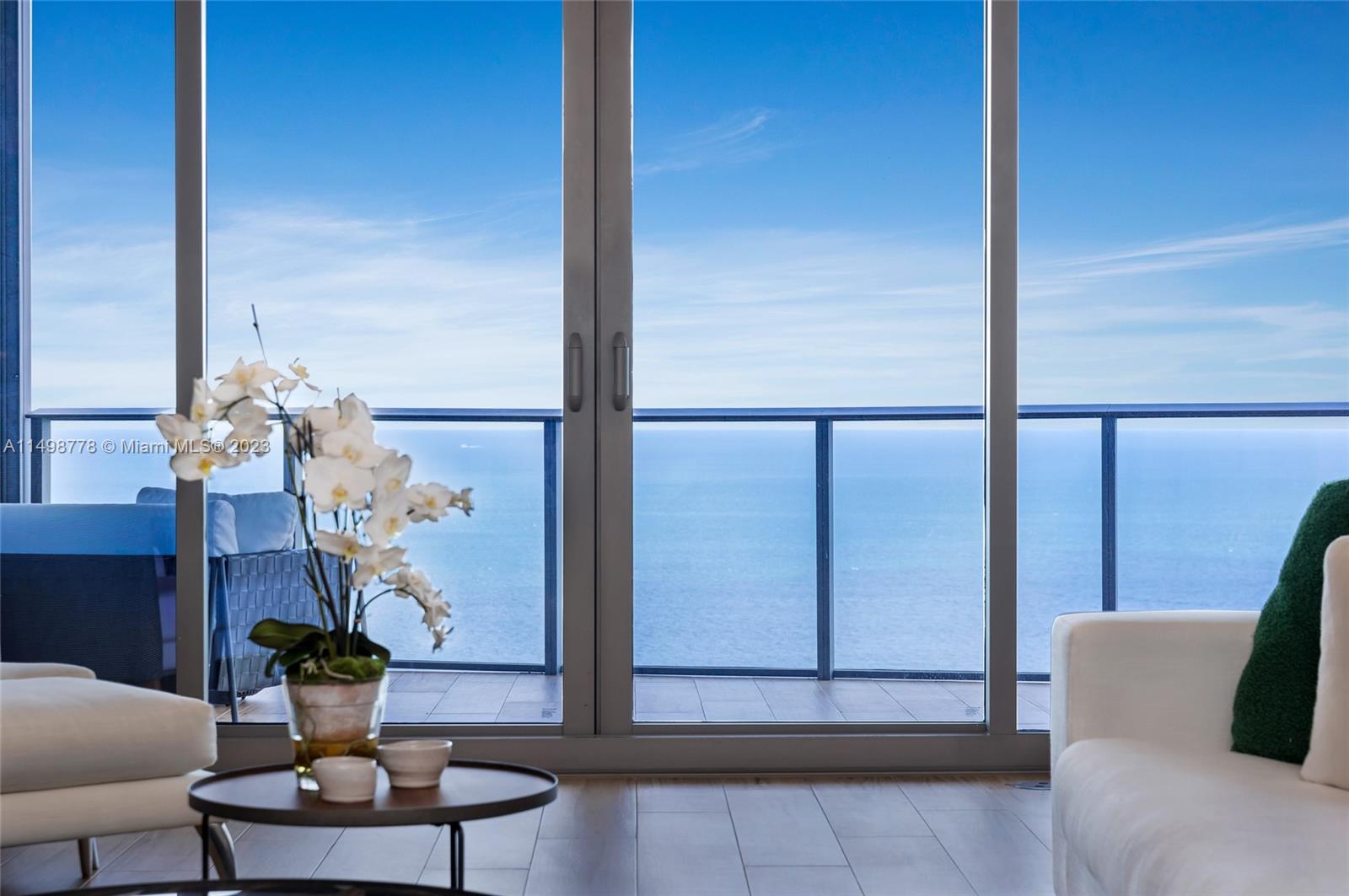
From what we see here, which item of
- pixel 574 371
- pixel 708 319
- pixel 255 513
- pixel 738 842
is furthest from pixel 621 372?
pixel 738 842

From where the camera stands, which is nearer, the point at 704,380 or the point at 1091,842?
the point at 1091,842

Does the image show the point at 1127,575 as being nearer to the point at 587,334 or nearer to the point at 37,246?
the point at 587,334

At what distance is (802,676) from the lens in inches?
146

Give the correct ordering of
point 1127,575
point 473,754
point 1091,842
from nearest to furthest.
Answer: point 1091,842
point 473,754
point 1127,575

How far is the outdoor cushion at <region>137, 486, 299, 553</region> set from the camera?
361 centimetres

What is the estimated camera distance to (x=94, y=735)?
2.21 metres

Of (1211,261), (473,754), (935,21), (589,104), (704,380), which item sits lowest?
(473,754)

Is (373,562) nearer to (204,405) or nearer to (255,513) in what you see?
(204,405)

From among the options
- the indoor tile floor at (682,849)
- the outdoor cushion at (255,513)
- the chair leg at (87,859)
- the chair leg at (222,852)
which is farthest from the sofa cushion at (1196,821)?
the outdoor cushion at (255,513)

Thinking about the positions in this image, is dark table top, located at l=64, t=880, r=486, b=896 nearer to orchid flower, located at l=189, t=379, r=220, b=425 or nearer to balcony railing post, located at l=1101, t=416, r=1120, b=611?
orchid flower, located at l=189, t=379, r=220, b=425

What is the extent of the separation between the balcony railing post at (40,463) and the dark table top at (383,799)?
2.22 metres

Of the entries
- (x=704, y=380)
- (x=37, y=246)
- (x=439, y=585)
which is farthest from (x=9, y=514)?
(x=704, y=380)

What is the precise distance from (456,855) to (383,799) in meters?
0.21

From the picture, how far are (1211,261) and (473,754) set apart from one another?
2.60 m
